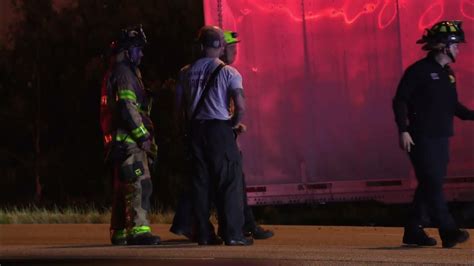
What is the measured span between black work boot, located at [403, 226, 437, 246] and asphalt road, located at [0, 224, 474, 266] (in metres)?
0.10

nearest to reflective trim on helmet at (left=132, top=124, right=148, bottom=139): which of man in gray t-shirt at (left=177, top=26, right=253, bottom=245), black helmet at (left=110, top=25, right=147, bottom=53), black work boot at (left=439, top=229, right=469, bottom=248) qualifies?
man in gray t-shirt at (left=177, top=26, right=253, bottom=245)

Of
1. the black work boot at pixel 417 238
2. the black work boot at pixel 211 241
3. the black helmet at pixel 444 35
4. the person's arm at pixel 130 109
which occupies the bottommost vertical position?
the black work boot at pixel 417 238

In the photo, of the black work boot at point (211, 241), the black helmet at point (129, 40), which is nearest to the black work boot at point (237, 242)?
the black work boot at point (211, 241)

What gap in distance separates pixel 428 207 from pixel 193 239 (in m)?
2.06

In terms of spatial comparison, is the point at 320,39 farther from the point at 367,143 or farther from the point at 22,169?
the point at 22,169

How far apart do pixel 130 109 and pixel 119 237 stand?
3.99ft

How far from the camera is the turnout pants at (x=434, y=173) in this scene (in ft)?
26.5

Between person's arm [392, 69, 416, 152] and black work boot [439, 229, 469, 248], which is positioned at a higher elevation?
person's arm [392, 69, 416, 152]

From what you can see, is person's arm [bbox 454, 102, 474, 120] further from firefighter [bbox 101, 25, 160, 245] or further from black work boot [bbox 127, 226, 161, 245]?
black work boot [bbox 127, 226, 161, 245]

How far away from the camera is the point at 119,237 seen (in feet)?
28.9

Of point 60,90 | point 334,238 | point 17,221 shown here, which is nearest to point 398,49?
point 334,238

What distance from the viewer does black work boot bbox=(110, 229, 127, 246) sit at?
8.77 m

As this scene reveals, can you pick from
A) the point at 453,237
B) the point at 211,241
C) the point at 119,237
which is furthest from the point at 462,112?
the point at 119,237

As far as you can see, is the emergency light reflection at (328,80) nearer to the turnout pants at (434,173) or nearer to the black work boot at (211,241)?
the turnout pants at (434,173)
